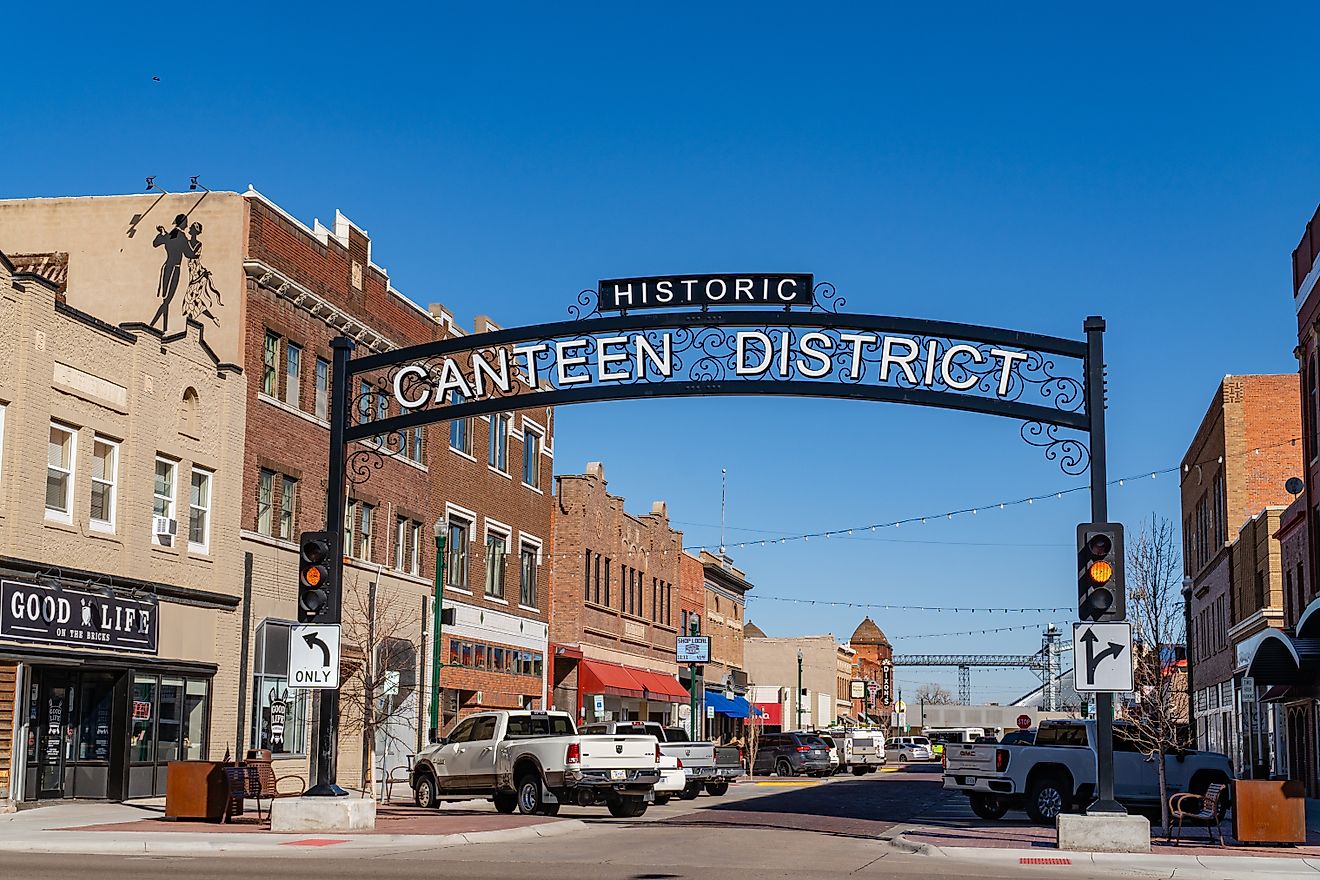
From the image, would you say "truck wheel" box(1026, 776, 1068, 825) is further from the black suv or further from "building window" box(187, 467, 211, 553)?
the black suv

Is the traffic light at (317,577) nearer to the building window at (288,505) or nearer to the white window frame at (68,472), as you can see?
the white window frame at (68,472)

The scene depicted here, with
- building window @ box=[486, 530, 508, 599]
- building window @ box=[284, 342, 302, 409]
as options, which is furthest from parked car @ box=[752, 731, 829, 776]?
building window @ box=[284, 342, 302, 409]

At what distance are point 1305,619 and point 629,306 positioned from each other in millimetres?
19077

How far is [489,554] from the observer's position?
48.8 m

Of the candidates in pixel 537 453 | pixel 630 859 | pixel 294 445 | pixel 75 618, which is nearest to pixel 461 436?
pixel 537 453

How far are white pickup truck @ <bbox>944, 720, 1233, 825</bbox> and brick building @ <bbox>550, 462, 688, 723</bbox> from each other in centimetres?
2789

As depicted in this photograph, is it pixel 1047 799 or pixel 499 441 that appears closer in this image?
pixel 1047 799

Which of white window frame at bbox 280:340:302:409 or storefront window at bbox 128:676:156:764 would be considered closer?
storefront window at bbox 128:676:156:764

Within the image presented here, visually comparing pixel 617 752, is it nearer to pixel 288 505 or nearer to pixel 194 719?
pixel 194 719

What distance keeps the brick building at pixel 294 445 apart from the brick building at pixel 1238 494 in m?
24.2

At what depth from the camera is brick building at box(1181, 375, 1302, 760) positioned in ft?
174

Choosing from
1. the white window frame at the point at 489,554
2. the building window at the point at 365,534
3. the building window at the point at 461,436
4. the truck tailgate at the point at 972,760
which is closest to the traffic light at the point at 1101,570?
the truck tailgate at the point at 972,760

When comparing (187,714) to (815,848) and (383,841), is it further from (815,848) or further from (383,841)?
(815,848)

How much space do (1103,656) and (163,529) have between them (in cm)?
1821
